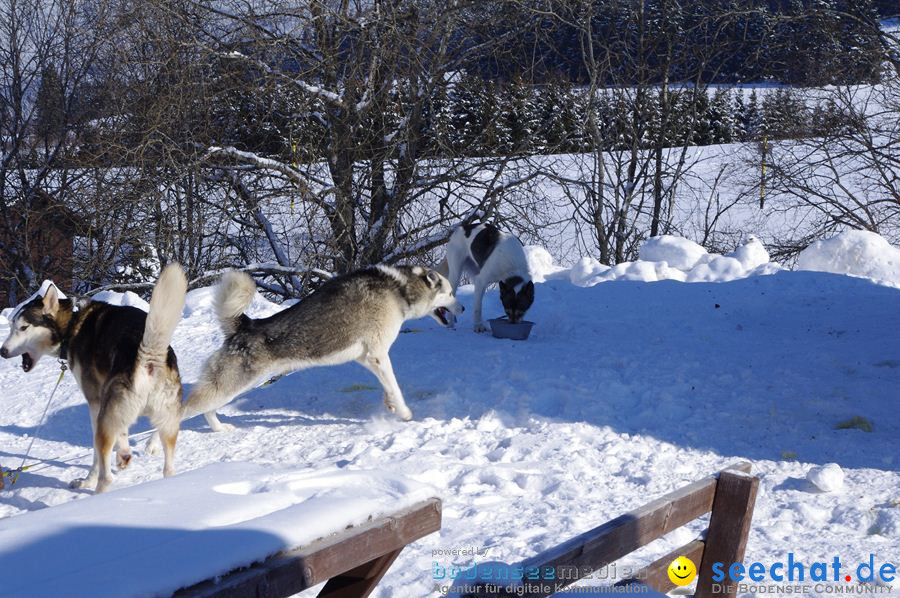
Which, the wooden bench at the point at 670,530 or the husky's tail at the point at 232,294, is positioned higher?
the husky's tail at the point at 232,294

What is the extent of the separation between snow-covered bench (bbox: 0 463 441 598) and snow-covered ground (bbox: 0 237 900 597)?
0.55m

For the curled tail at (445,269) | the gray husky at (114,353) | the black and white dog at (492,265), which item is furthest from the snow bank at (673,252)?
the gray husky at (114,353)

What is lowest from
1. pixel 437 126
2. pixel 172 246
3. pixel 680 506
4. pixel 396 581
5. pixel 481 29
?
pixel 396 581

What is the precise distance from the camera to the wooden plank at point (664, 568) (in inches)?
137

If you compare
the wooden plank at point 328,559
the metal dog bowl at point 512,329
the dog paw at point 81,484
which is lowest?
the dog paw at point 81,484

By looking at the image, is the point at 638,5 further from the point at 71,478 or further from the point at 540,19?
the point at 71,478

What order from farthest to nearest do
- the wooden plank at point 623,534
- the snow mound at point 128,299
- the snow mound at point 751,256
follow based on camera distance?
the snow mound at point 751,256, the snow mound at point 128,299, the wooden plank at point 623,534

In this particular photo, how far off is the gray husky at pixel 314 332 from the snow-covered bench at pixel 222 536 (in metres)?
3.37

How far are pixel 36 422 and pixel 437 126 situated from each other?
868 cm

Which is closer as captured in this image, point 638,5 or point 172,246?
point 172,246

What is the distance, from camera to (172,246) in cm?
1353

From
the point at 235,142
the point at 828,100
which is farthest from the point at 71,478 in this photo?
the point at 828,100

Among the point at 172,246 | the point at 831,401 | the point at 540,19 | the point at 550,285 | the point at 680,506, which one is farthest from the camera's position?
the point at 540,19

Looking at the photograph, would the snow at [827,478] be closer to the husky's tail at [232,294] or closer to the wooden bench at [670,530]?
the wooden bench at [670,530]
